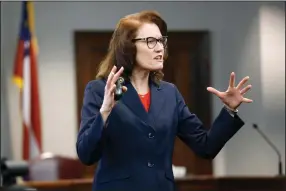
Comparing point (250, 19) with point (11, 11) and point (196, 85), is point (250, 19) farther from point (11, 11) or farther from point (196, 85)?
point (11, 11)

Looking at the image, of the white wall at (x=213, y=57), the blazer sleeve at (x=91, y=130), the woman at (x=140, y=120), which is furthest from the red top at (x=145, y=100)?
the white wall at (x=213, y=57)

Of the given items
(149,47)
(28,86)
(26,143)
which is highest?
(149,47)

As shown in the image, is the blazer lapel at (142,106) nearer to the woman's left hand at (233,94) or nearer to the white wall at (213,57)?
the woman's left hand at (233,94)

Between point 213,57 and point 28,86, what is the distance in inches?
73.9

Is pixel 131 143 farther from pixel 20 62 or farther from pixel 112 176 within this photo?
pixel 20 62

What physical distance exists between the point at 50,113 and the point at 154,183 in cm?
418

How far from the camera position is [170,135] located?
170 centimetres

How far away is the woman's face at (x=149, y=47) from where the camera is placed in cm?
171


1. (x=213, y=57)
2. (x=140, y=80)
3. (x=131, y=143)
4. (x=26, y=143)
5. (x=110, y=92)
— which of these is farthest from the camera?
(x=213, y=57)

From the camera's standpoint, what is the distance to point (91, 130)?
1587 millimetres

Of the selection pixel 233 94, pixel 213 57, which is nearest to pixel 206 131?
pixel 233 94

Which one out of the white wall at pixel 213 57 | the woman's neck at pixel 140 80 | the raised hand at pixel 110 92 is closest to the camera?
the raised hand at pixel 110 92

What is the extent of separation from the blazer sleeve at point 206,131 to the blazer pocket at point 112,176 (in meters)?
0.23

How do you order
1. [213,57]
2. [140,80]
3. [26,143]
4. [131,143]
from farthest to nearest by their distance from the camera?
[213,57]
[26,143]
[140,80]
[131,143]
